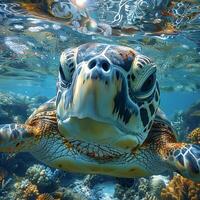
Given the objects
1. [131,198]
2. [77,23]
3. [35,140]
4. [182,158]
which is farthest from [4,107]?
[182,158]

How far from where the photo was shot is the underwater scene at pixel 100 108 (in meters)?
2.03

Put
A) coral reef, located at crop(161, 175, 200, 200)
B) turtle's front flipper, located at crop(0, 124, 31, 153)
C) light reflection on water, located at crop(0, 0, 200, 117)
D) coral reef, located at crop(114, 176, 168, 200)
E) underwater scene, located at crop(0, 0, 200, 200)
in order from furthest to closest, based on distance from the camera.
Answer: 1. light reflection on water, located at crop(0, 0, 200, 117)
2. coral reef, located at crop(114, 176, 168, 200)
3. coral reef, located at crop(161, 175, 200, 200)
4. turtle's front flipper, located at crop(0, 124, 31, 153)
5. underwater scene, located at crop(0, 0, 200, 200)

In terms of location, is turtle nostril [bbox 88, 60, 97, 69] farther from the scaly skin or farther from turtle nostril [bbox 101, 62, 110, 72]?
the scaly skin

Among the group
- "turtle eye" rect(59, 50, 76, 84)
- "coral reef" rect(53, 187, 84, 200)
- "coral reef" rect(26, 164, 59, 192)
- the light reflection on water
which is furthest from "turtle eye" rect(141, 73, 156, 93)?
the light reflection on water

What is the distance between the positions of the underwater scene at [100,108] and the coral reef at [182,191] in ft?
0.07

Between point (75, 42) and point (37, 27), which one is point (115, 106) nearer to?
point (37, 27)

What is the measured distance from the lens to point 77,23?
10.3 metres

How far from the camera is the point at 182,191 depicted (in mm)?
6082

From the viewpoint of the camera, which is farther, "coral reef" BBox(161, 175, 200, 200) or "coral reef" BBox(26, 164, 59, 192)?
"coral reef" BBox(26, 164, 59, 192)

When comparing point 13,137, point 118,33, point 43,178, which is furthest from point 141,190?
point 118,33

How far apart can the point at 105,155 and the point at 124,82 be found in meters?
1.20

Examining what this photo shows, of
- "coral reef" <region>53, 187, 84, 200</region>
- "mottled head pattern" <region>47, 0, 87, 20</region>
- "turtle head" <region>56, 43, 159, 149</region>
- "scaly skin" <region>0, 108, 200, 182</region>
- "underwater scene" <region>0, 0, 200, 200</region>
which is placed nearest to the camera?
"turtle head" <region>56, 43, 159, 149</region>

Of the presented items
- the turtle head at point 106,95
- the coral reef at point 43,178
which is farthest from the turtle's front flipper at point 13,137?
the coral reef at point 43,178

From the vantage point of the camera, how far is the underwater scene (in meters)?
2.03
